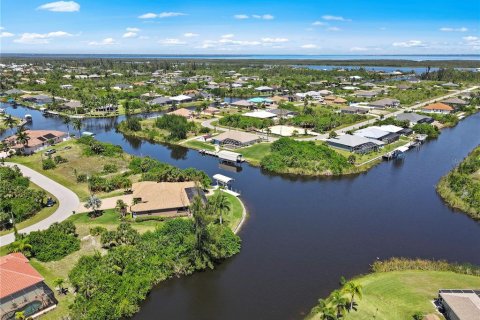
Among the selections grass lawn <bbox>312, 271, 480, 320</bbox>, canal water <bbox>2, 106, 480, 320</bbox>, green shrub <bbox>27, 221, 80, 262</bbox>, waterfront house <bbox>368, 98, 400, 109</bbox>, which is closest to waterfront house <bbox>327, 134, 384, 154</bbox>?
canal water <bbox>2, 106, 480, 320</bbox>

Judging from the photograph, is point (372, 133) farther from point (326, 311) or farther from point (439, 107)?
point (326, 311)

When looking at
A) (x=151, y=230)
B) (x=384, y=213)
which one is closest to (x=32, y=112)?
(x=151, y=230)

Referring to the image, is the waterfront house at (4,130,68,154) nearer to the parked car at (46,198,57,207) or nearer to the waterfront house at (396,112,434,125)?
the parked car at (46,198,57,207)

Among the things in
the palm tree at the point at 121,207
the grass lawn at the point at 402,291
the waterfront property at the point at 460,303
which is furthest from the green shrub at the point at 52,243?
the waterfront property at the point at 460,303

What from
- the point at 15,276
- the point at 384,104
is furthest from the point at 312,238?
the point at 384,104

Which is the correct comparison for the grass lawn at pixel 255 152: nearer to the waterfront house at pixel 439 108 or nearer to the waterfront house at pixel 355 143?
the waterfront house at pixel 355 143

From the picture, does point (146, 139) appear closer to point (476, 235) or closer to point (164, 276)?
point (164, 276)

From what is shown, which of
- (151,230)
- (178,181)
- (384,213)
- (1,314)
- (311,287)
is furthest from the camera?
(178,181)
